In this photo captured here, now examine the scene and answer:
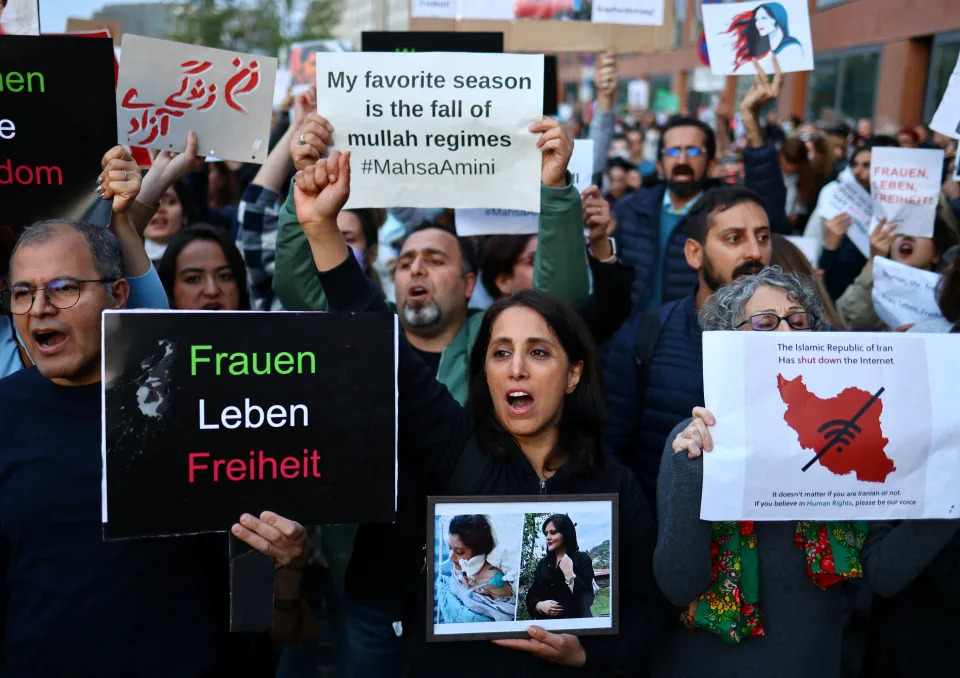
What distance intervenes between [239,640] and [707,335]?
4.58ft

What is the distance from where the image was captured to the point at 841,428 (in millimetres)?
2363

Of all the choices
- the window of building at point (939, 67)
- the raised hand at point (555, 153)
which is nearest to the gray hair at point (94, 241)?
the raised hand at point (555, 153)

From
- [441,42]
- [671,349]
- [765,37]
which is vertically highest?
[765,37]

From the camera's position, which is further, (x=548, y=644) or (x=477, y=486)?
(x=477, y=486)

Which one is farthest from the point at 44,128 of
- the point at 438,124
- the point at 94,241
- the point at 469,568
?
the point at 469,568

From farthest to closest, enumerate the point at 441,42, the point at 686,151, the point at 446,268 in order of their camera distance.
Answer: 1. the point at 686,151
2. the point at 441,42
3. the point at 446,268

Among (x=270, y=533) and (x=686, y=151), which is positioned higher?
(x=686, y=151)

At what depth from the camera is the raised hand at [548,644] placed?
2.28 m

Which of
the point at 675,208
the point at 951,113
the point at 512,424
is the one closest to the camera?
the point at 512,424

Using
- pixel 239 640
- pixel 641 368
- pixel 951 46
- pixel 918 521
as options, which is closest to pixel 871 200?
pixel 641 368

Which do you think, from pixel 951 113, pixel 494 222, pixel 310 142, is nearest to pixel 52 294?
pixel 310 142

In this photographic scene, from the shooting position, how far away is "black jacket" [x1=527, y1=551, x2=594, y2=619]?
231 cm

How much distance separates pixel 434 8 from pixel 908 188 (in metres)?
3.01

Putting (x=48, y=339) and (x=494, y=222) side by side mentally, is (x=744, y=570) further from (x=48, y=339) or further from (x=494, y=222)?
(x=494, y=222)
